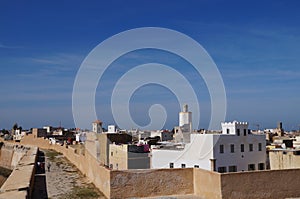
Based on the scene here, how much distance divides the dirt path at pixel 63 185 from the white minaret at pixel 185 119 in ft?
49.3

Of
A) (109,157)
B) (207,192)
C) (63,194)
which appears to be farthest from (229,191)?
(109,157)

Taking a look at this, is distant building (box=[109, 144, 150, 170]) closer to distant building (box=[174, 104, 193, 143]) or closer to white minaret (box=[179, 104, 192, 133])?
distant building (box=[174, 104, 193, 143])

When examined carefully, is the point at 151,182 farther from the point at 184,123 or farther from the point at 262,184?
the point at 184,123

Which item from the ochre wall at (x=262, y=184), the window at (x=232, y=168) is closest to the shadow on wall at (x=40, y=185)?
the ochre wall at (x=262, y=184)

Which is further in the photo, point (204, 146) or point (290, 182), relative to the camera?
point (204, 146)

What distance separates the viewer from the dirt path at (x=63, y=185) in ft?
41.1

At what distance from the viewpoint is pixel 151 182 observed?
12.6m

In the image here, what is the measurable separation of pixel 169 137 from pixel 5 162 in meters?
20.9

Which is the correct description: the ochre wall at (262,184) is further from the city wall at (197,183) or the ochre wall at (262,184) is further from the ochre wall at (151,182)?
the ochre wall at (151,182)

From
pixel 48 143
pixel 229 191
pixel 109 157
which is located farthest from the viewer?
pixel 48 143

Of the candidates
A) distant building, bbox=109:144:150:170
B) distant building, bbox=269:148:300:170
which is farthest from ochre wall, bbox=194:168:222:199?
distant building, bbox=109:144:150:170

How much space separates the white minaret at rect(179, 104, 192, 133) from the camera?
1260 inches

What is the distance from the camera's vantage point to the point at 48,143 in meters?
38.8

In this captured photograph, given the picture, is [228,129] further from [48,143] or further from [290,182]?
[48,143]
